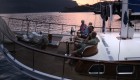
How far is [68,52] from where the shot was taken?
46.4 feet

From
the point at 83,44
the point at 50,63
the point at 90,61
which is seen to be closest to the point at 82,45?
the point at 83,44

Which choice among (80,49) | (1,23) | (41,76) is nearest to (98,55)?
(80,49)

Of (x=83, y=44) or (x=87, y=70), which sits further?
(x=83, y=44)

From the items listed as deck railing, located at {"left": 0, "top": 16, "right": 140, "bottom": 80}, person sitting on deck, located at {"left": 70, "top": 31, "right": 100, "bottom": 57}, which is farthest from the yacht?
person sitting on deck, located at {"left": 70, "top": 31, "right": 100, "bottom": 57}

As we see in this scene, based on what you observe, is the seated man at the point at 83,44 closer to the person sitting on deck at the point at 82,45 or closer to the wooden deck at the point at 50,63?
the person sitting on deck at the point at 82,45

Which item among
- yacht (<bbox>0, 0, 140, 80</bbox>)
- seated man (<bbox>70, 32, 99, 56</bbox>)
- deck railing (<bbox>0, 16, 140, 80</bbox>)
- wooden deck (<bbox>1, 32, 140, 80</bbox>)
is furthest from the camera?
seated man (<bbox>70, 32, 99, 56</bbox>)

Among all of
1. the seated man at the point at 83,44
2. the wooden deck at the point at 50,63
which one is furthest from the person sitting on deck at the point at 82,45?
the wooden deck at the point at 50,63

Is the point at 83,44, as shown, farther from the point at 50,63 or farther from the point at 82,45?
the point at 50,63

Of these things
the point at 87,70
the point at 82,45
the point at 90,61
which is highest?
the point at 82,45

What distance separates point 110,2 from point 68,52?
3.64 m

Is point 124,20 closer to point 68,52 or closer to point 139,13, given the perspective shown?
point 139,13

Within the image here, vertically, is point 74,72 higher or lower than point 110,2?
lower

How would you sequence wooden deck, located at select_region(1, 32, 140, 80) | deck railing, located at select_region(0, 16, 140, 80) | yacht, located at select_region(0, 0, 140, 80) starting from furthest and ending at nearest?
wooden deck, located at select_region(1, 32, 140, 80) < deck railing, located at select_region(0, 16, 140, 80) < yacht, located at select_region(0, 0, 140, 80)

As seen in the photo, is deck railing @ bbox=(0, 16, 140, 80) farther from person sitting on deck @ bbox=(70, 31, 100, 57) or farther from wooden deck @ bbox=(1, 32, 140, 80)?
person sitting on deck @ bbox=(70, 31, 100, 57)
